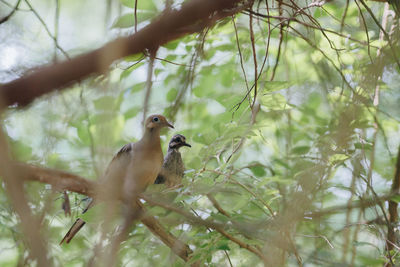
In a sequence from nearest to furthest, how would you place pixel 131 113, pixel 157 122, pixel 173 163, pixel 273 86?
pixel 273 86, pixel 131 113, pixel 157 122, pixel 173 163

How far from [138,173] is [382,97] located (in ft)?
5.69

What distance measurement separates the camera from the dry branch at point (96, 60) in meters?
0.76

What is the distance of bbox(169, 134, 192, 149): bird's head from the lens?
4.01 metres

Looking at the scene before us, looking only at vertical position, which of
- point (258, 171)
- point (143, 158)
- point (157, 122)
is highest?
point (157, 122)

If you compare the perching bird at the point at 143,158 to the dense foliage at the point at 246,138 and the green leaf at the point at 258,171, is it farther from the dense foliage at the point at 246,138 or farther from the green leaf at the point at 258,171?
the green leaf at the point at 258,171

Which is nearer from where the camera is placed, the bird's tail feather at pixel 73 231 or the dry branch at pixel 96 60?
the dry branch at pixel 96 60

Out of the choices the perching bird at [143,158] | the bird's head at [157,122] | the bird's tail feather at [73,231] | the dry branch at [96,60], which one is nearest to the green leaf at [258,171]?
the perching bird at [143,158]

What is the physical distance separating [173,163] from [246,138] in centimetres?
135

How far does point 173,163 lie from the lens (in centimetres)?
405

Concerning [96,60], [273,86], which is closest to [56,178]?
[96,60]

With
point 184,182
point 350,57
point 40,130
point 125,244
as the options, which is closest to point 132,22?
point 40,130

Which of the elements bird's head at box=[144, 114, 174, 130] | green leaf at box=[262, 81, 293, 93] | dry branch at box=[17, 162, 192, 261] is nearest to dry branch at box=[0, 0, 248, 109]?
dry branch at box=[17, 162, 192, 261]

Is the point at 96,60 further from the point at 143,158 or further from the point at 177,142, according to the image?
the point at 177,142

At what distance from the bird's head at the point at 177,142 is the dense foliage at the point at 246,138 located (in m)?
0.09
